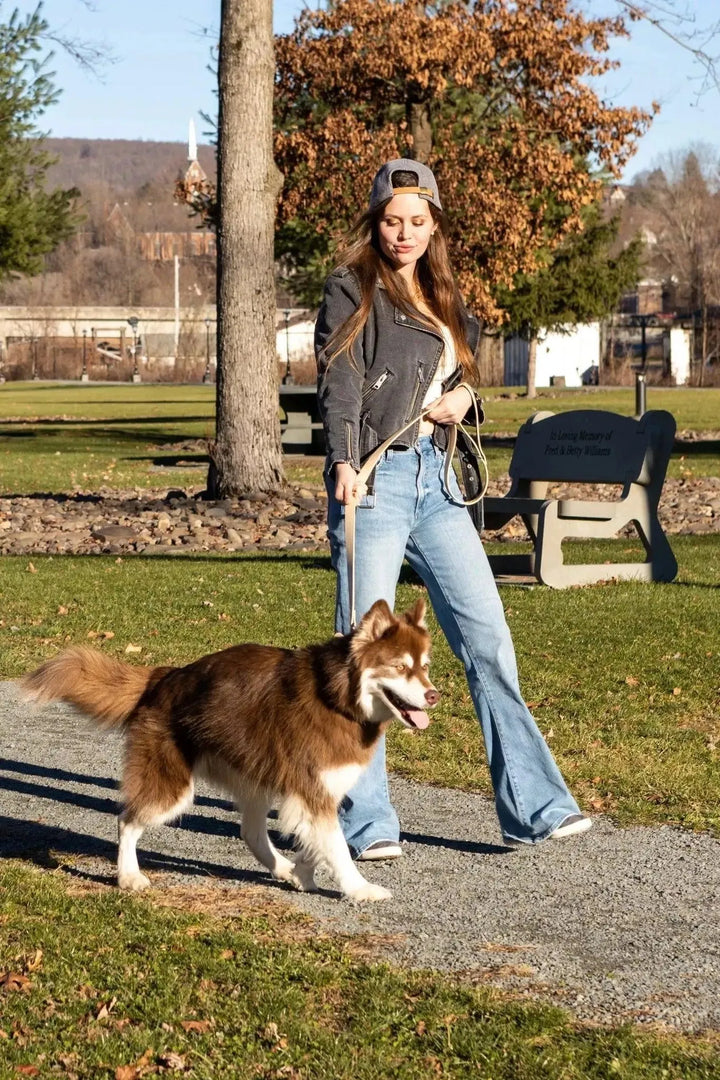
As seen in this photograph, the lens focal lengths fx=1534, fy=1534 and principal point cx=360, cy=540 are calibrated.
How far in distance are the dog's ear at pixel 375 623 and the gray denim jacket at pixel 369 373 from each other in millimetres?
591

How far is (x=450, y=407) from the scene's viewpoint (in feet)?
17.1

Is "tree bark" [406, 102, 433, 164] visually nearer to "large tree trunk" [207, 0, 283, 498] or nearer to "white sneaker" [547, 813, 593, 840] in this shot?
"large tree trunk" [207, 0, 283, 498]

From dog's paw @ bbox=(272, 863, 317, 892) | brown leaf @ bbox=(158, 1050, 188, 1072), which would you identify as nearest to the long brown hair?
dog's paw @ bbox=(272, 863, 317, 892)

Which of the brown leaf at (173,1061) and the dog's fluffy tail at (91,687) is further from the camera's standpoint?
the dog's fluffy tail at (91,687)

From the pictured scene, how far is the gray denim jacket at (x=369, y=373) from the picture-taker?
504cm

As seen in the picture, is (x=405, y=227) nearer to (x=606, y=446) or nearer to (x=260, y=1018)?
(x=260, y=1018)

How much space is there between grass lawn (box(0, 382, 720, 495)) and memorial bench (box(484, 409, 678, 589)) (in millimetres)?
9323

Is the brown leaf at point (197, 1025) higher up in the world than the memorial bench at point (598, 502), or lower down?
lower down

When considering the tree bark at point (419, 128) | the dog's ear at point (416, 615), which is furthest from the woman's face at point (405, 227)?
the tree bark at point (419, 128)

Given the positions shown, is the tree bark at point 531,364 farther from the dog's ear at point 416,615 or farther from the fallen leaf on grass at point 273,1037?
the fallen leaf on grass at point 273,1037

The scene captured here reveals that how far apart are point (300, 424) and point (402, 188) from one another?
21760mm

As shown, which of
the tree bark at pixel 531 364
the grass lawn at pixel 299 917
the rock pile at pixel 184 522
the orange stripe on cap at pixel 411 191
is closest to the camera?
the grass lawn at pixel 299 917

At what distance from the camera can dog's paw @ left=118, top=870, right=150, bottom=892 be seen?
5.05 metres

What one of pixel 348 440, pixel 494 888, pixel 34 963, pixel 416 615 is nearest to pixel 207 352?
pixel 348 440
